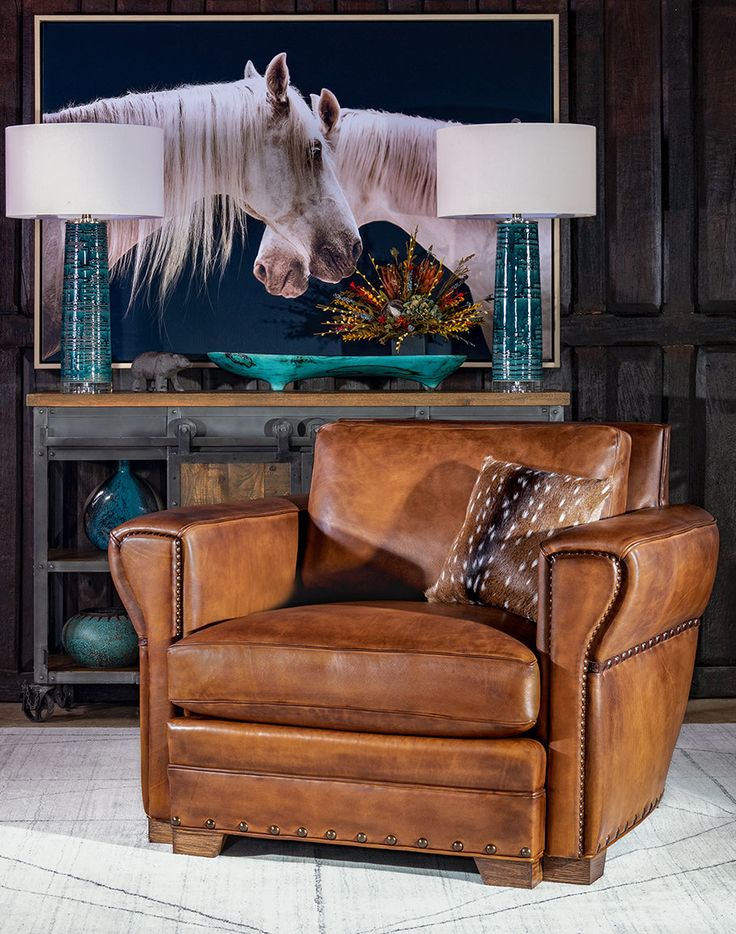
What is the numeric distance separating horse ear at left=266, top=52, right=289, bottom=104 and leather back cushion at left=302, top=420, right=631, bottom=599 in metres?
1.49

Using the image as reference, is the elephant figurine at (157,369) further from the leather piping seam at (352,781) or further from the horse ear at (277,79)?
the leather piping seam at (352,781)

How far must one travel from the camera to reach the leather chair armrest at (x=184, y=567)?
2.81 metres

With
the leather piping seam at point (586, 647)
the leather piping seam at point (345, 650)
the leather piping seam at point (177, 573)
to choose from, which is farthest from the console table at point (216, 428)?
the leather piping seam at point (586, 647)

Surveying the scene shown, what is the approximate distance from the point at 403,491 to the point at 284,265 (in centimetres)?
133

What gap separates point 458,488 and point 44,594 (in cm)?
148

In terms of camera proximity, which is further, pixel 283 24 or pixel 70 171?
pixel 283 24

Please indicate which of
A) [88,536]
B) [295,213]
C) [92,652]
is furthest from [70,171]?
[92,652]

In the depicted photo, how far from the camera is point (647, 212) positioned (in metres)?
4.35

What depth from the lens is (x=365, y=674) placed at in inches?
103

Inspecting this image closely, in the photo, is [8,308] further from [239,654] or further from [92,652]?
[239,654]

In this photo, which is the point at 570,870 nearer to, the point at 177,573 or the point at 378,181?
the point at 177,573

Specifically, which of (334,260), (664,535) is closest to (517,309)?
(334,260)

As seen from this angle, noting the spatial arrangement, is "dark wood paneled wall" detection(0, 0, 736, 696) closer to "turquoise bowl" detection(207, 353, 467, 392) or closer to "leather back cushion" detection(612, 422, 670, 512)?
"turquoise bowl" detection(207, 353, 467, 392)

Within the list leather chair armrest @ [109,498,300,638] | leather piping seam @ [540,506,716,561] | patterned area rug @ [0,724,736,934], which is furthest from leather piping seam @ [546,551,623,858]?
leather chair armrest @ [109,498,300,638]
